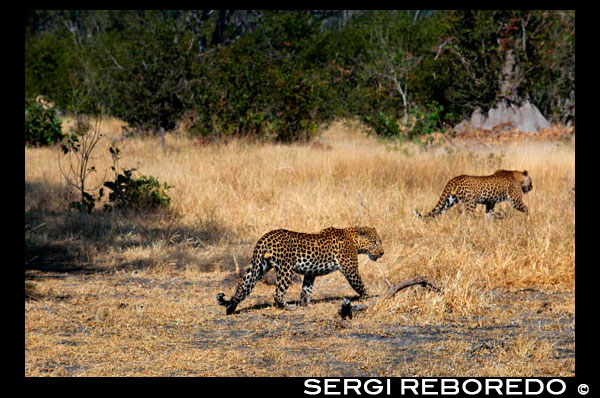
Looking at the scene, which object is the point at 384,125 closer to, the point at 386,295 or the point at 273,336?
the point at 386,295

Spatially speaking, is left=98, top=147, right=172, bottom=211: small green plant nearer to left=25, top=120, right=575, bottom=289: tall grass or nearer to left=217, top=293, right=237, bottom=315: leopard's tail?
left=25, top=120, right=575, bottom=289: tall grass

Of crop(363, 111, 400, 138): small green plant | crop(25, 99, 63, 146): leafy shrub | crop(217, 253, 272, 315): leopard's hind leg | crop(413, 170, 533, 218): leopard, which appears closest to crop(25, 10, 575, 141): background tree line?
crop(363, 111, 400, 138): small green plant

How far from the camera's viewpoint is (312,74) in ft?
80.8

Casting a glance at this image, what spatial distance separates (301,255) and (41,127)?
13809 mm

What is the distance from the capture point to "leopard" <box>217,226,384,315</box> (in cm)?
711

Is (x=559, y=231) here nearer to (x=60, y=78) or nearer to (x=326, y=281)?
(x=326, y=281)

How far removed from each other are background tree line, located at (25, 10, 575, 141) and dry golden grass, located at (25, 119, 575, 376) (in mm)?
2644

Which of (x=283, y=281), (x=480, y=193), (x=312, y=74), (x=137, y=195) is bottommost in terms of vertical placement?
(x=283, y=281)

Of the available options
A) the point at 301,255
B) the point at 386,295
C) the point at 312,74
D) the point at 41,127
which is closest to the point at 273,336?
the point at 301,255

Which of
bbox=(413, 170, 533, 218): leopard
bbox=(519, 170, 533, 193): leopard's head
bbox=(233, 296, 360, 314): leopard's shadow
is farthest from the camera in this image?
bbox=(519, 170, 533, 193): leopard's head

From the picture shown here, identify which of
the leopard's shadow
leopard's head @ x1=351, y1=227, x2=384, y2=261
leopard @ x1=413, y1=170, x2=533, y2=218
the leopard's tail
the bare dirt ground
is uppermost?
leopard @ x1=413, y1=170, x2=533, y2=218

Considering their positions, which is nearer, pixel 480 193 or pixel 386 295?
pixel 386 295

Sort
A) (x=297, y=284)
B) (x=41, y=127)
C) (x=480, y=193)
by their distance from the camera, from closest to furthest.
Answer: (x=297, y=284)
(x=480, y=193)
(x=41, y=127)
